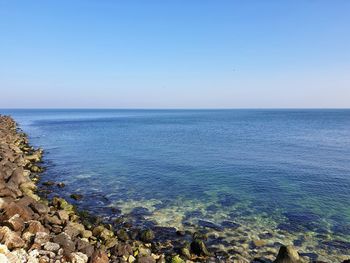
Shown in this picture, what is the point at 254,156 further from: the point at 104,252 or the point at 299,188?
the point at 104,252

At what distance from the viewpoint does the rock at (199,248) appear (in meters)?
17.1

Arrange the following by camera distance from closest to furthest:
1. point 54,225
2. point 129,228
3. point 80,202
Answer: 1. point 54,225
2. point 129,228
3. point 80,202

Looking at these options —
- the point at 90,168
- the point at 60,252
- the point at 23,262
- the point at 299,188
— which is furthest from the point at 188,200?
the point at 90,168

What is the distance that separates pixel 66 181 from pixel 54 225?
16258 mm

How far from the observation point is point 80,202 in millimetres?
26156

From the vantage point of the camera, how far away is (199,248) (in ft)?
56.7

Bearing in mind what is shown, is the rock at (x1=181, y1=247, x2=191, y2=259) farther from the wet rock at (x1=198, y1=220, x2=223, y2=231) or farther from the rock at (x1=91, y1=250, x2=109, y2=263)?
the rock at (x1=91, y1=250, x2=109, y2=263)

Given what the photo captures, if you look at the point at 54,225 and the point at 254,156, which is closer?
the point at 54,225

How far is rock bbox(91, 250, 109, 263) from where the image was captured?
1423 cm

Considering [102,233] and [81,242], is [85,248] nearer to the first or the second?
[81,242]

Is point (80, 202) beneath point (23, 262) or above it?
beneath

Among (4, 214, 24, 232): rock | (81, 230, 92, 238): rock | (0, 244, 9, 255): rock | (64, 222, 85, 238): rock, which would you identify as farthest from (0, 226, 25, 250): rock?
(81, 230, 92, 238): rock

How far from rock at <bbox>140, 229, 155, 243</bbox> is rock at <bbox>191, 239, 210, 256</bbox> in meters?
2.89

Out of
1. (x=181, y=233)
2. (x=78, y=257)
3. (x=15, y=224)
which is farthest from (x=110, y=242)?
(x=15, y=224)
